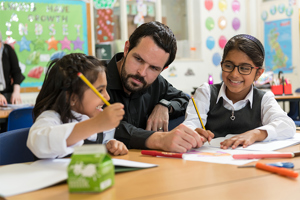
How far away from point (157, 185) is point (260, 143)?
0.69 metres

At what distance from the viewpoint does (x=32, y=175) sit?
0.94 metres

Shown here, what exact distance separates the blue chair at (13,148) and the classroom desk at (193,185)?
0.51 meters

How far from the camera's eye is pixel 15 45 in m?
4.92

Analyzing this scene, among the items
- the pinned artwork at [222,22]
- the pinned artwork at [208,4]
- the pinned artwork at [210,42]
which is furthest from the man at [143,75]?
the pinned artwork at [222,22]

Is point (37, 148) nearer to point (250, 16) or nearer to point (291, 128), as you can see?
point (291, 128)

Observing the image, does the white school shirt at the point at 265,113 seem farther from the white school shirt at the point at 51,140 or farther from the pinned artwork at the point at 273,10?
the pinned artwork at the point at 273,10

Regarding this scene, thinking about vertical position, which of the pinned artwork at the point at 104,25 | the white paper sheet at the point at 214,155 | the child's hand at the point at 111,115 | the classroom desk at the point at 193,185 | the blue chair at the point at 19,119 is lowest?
the blue chair at the point at 19,119

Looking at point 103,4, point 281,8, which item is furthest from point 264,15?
point 103,4

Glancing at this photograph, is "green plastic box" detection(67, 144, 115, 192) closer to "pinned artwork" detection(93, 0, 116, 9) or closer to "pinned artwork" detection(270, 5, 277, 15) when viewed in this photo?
"pinned artwork" detection(93, 0, 116, 9)

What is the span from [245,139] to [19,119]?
1.80 meters

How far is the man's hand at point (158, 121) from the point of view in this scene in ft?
5.75

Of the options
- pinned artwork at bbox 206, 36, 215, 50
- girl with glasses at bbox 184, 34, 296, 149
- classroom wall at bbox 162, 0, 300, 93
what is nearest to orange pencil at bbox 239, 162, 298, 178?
girl with glasses at bbox 184, 34, 296, 149

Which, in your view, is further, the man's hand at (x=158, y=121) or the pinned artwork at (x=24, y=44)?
the pinned artwork at (x=24, y=44)

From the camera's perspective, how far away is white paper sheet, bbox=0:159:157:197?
2.76ft
